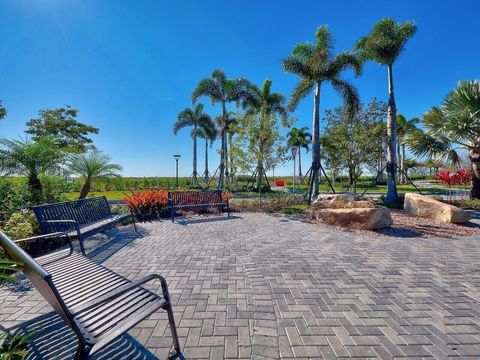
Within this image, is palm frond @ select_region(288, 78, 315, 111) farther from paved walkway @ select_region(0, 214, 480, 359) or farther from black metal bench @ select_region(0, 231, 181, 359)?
black metal bench @ select_region(0, 231, 181, 359)

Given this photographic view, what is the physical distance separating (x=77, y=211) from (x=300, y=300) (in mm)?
5265

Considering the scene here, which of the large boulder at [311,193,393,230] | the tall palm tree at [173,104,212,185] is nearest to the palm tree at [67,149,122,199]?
the large boulder at [311,193,393,230]

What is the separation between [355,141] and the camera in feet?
44.7

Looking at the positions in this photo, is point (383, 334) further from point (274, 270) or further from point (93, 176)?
point (93, 176)

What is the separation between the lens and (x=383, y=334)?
7.89ft

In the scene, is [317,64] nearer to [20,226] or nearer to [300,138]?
[20,226]

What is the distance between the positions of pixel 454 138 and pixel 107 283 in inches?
547

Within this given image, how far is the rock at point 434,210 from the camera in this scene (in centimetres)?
732

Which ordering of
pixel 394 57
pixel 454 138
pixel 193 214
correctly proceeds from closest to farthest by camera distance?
pixel 193 214 < pixel 454 138 < pixel 394 57

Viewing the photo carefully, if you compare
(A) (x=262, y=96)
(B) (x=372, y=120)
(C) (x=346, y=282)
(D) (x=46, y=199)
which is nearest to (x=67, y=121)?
(A) (x=262, y=96)

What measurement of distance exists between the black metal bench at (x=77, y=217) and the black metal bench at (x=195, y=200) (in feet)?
5.83

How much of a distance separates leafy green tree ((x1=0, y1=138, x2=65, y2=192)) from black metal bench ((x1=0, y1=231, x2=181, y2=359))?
18.8 ft

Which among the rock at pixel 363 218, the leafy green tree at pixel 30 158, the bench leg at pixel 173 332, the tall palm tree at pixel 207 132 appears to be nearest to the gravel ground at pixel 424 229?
the rock at pixel 363 218

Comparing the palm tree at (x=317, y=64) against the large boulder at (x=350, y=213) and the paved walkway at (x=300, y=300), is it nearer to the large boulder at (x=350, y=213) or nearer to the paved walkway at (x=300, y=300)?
the large boulder at (x=350, y=213)
